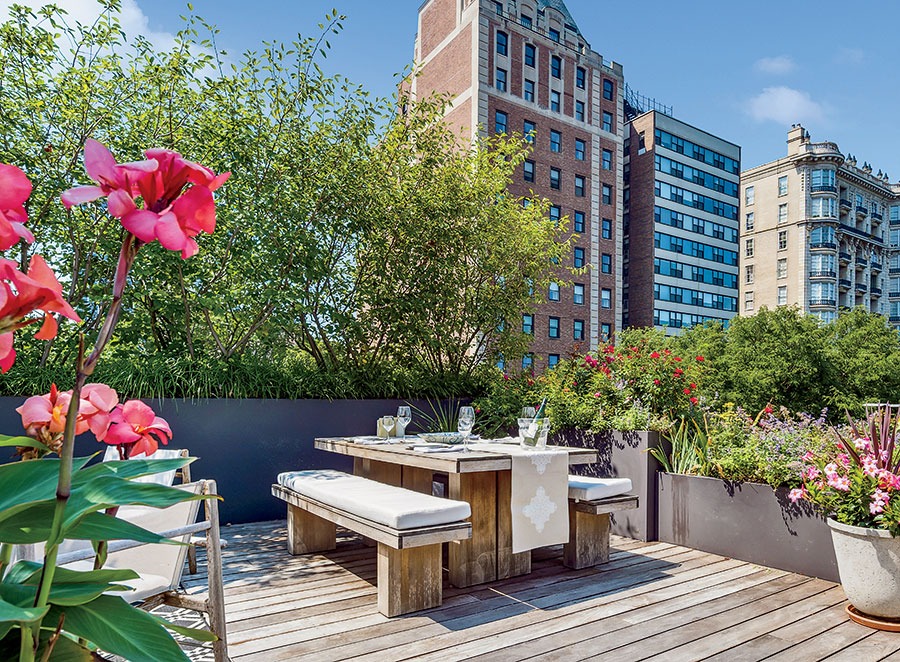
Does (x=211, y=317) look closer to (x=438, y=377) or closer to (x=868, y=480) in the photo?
(x=438, y=377)

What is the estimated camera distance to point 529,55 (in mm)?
27422

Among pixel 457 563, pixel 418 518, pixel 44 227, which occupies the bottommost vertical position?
pixel 457 563

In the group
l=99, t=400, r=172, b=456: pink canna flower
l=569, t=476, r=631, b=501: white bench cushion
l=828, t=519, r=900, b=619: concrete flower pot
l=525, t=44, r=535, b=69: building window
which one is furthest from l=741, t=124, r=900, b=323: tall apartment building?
l=99, t=400, r=172, b=456: pink canna flower

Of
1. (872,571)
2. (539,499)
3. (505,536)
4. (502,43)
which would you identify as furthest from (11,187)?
(502,43)

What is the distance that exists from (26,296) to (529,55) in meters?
29.7

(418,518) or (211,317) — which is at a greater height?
(211,317)

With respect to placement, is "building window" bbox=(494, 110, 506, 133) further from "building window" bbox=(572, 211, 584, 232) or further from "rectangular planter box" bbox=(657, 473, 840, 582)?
"rectangular planter box" bbox=(657, 473, 840, 582)

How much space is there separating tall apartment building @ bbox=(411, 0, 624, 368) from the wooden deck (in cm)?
2135

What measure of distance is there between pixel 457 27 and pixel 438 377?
2424cm

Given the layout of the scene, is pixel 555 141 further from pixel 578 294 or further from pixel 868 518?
pixel 868 518

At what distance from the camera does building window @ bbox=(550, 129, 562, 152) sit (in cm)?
2822

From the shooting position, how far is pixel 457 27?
26.7m

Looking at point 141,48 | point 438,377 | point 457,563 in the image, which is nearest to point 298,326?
point 438,377

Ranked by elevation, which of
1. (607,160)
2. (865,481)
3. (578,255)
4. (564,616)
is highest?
(607,160)
